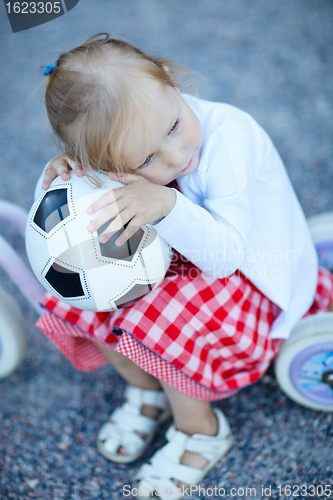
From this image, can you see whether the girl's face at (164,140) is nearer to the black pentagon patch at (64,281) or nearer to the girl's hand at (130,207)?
the girl's hand at (130,207)

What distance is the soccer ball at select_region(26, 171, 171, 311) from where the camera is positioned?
2.42 feet

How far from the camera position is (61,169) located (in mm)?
828

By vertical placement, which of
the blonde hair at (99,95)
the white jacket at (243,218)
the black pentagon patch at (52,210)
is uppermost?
the blonde hair at (99,95)

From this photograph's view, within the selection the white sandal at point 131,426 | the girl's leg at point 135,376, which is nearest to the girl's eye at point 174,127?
the girl's leg at point 135,376

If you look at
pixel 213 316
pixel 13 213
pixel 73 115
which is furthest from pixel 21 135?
pixel 213 316

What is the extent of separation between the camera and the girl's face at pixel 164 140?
753 millimetres

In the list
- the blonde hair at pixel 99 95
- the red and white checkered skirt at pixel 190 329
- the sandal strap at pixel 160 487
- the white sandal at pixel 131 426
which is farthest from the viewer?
the white sandal at pixel 131 426

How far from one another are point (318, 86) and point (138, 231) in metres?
1.65

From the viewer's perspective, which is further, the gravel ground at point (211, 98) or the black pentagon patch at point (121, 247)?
the gravel ground at point (211, 98)

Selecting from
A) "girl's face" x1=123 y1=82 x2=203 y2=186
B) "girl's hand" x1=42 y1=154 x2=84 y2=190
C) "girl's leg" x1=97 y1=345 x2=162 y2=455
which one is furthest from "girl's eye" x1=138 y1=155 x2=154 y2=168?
"girl's leg" x1=97 y1=345 x2=162 y2=455

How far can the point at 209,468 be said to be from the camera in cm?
107

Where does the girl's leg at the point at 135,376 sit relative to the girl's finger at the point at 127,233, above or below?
below

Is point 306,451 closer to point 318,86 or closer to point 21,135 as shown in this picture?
point 318,86

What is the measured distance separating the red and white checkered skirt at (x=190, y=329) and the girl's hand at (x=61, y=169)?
0.29 meters
